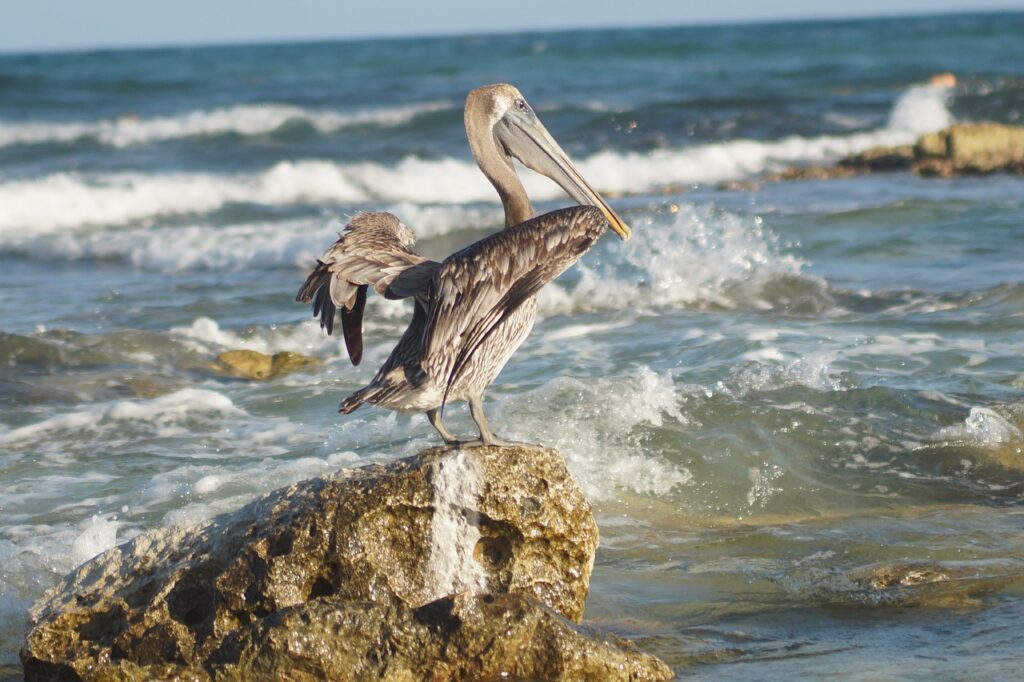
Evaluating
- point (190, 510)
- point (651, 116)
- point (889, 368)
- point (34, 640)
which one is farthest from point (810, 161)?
point (34, 640)

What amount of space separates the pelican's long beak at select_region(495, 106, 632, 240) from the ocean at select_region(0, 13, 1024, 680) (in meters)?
1.57

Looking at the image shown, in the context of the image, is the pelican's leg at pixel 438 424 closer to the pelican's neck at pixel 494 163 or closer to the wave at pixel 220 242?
the pelican's neck at pixel 494 163

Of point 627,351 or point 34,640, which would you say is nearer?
point 34,640

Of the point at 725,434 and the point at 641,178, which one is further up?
the point at 641,178

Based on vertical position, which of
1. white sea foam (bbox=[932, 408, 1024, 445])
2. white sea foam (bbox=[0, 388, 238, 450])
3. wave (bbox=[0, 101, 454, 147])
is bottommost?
white sea foam (bbox=[932, 408, 1024, 445])

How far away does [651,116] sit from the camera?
2703 centimetres

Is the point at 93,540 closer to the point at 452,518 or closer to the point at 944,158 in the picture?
the point at 452,518

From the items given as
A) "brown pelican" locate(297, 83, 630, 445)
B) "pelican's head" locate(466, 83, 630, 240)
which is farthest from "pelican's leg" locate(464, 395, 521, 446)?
"pelican's head" locate(466, 83, 630, 240)

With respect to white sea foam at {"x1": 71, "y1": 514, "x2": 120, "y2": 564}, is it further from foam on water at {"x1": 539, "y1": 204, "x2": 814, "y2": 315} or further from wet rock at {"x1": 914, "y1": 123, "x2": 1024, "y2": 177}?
wet rock at {"x1": 914, "y1": 123, "x2": 1024, "y2": 177}

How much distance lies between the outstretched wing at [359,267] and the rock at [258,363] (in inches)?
165

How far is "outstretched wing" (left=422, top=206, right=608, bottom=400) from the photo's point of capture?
491cm

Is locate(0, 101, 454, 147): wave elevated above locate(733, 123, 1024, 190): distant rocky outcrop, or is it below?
above

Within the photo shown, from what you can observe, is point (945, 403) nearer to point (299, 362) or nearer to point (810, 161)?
point (299, 362)

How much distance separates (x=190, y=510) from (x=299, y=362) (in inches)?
132
